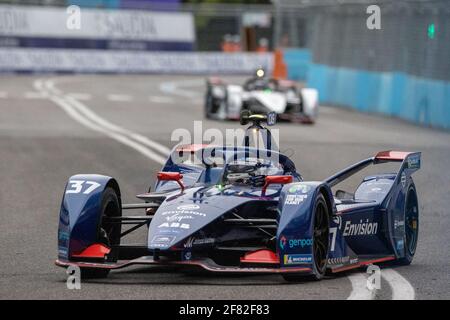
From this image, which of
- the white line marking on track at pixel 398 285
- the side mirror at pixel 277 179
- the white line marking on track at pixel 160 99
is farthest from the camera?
the white line marking on track at pixel 160 99

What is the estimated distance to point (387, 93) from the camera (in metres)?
31.7

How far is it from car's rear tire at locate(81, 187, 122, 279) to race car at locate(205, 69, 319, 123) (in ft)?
58.6

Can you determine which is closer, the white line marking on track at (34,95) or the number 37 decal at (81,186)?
the number 37 decal at (81,186)

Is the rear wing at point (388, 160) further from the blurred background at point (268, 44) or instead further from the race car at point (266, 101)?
the race car at point (266, 101)

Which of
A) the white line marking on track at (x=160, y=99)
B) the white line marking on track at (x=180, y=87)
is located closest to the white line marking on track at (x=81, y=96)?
the white line marking on track at (x=160, y=99)

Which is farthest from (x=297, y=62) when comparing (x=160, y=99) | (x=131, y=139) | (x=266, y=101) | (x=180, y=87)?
(x=131, y=139)

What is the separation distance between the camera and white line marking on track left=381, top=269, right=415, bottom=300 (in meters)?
8.56

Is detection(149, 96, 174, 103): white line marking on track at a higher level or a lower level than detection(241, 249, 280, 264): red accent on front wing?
lower

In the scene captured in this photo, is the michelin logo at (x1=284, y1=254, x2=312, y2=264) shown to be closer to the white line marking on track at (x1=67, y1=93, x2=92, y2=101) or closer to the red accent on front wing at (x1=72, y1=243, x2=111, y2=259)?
the red accent on front wing at (x1=72, y1=243, x2=111, y2=259)

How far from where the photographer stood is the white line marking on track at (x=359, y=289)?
8.45 meters

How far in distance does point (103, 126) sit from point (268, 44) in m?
30.2

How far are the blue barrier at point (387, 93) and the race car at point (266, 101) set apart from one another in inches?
99.8

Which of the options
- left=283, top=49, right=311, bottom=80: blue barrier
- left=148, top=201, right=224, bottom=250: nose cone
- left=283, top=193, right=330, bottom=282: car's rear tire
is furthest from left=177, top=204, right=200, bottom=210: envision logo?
left=283, top=49, right=311, bottom=80: blue barrier
